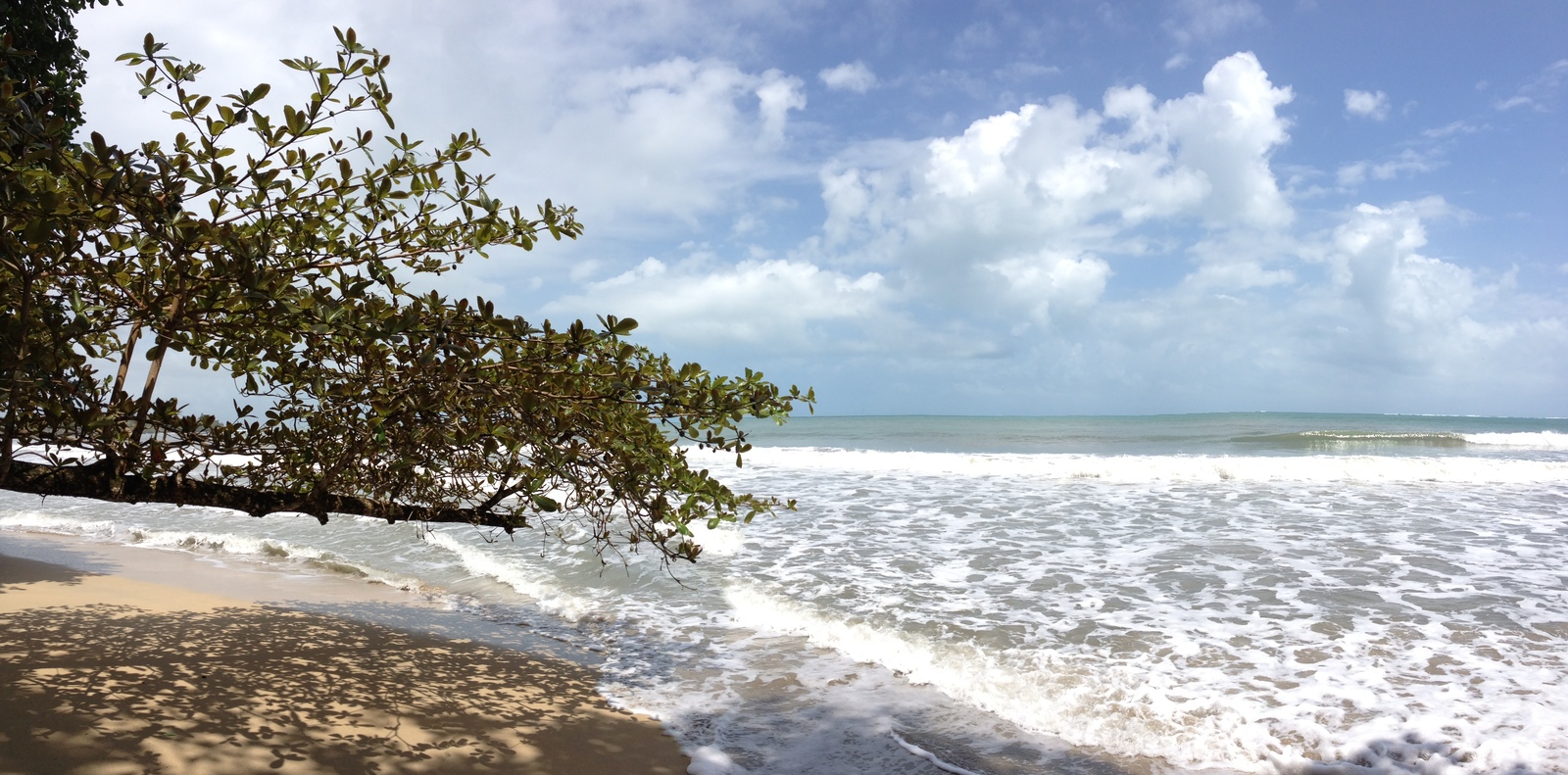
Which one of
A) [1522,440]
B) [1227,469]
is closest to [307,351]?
[1227,469]

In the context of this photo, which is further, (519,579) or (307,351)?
(519,579)

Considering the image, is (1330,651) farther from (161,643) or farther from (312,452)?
(161,643)

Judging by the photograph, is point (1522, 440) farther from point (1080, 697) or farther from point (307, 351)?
point (307, 351)

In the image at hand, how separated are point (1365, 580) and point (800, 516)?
26.4 feet

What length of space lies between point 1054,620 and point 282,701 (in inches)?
253

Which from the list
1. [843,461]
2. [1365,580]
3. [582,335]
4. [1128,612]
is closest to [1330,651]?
[1128,612]

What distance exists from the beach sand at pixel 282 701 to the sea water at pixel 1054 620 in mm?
678

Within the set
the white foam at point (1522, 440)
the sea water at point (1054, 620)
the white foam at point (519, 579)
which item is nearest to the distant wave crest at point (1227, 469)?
the sea water at point (1054, 620)

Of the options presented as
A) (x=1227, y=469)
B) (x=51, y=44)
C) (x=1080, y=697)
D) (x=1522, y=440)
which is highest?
(x=51, y=44)

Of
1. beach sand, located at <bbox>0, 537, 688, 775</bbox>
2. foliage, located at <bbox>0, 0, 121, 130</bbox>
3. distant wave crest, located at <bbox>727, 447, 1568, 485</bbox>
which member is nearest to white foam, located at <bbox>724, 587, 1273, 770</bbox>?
beach sand, located at <bbox>0, 537, 688, 775</bbox>

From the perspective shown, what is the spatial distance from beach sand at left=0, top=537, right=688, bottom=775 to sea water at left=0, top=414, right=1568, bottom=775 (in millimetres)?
678

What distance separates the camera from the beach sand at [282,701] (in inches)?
180

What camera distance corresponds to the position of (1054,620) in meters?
7.95

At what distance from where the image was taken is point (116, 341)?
5344mm
